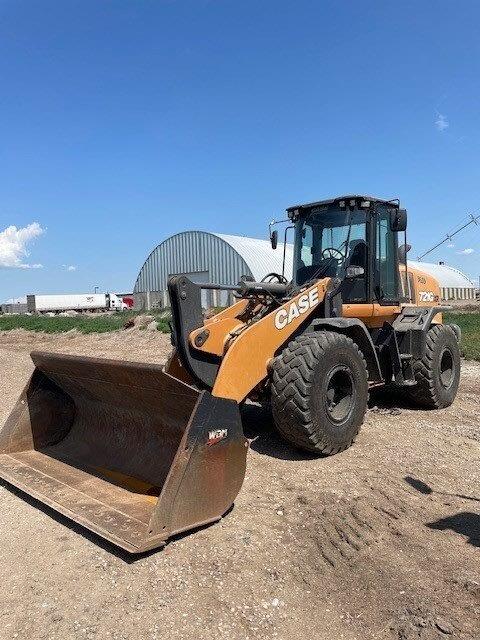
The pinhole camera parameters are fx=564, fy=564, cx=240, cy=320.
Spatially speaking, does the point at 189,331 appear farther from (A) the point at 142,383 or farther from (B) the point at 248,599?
(B) the point at 248,599

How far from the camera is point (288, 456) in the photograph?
17.4 ft

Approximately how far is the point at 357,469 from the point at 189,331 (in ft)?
6.25

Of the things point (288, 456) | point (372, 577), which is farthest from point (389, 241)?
point (372, 577)

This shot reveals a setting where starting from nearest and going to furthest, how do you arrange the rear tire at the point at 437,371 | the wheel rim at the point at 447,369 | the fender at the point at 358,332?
1. the fender at the point at 358,332
2. the rear tire at the point at 437,371
3. the wheel rim at the point at 447,369

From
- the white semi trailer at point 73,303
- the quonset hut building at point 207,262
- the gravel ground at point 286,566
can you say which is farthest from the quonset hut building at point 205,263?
the gravel ground at point 286,566

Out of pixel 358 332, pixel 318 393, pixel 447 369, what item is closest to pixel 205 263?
pixel 447 369

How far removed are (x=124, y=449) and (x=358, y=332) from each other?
2742 mm

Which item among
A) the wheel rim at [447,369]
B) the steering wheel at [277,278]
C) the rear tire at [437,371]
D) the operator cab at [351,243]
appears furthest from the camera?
the wheel rim at [447,369]

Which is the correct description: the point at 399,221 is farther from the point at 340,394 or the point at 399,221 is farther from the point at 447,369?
the point at 447,369

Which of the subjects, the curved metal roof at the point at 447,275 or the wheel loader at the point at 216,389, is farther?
the curved metal roof at the point at 447,275

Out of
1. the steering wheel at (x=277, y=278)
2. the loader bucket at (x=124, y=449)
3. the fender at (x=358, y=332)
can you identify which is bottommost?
the loader bucket at (x=124, y=449)

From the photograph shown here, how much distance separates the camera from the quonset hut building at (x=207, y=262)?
106 feet

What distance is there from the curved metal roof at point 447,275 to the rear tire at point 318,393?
156ft

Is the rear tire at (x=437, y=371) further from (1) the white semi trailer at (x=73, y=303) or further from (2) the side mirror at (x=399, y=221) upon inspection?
(1) the white semi trailer at (x=73, y=303)
